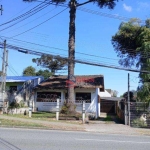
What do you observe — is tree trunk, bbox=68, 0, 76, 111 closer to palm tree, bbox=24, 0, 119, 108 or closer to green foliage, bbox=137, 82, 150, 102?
palm tree, bbox=24, 0, 119, 108

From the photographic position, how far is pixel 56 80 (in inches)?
1276

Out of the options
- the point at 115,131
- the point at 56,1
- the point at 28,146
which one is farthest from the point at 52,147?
the point at 56,1

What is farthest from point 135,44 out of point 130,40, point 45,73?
point 45,73

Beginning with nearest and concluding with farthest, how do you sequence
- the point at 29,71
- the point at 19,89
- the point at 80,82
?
→ the point at 19,89
the point at 80,82
the point at 29,71

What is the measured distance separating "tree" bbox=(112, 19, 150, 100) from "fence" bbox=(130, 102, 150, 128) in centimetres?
176

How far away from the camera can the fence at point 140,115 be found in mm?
19828

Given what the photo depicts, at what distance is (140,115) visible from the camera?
2006 cm

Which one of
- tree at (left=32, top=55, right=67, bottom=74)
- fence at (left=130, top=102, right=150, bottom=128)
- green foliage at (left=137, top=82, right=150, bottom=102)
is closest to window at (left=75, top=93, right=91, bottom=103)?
green foliage at (left=137, top=82, right=150, bottom=102)

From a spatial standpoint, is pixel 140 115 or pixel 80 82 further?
pixel 80 82

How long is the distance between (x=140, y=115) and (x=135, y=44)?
10.9 meters

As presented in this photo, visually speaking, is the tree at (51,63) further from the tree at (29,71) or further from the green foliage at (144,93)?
the green foliage at (144,93)

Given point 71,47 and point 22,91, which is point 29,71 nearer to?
point 22,91

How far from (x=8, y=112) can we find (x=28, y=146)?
1753 centimetres

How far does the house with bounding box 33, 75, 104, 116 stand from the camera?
28.9 metres
